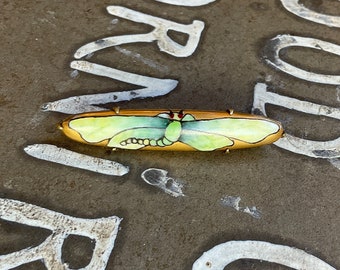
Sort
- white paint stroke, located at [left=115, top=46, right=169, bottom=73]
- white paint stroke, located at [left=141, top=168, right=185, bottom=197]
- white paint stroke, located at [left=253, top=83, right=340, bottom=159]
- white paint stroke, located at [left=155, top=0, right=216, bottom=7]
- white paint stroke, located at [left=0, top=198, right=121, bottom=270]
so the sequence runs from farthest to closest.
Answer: white paint stroke, located at [left=155, top=0, right=216, bottom=7] → white paint stroke, located at [left=115, top=46, right=169, bottom=73] → white paint stroke, located at [left=253, top=83, right=340, bottom=159] → white paint stroke, located at [left=141, top=168, right=185, bottom=197] → white paint stroke, located at [left=0, top=198, right=121, bottom=270]

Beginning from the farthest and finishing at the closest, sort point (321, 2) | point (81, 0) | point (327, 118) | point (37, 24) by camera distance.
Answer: point (321, 2) → point (81, 0) → point (37, 24) → point (327, 118)

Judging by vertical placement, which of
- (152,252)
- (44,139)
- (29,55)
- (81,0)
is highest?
(81,0)

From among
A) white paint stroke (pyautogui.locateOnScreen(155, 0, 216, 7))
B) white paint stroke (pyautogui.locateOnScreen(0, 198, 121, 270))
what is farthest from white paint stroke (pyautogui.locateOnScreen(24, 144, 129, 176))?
white paint stroke (pyautogui.locateOnScreen(155, 0, 216, 7))

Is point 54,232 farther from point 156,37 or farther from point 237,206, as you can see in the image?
point 156,37

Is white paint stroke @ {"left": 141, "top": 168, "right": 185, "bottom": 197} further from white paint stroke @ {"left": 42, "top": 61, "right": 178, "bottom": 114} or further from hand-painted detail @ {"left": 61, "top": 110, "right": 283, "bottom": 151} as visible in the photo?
white paint stroke @ {"left": 42, "top": 61, "right": 178, "bottom": 114}

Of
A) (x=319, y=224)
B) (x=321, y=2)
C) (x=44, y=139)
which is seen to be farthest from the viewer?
(x=321, y=2)

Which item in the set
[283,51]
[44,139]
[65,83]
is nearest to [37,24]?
[65,83]

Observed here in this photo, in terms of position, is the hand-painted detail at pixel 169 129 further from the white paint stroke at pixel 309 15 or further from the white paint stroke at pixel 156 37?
the white paint stroke at pixel 309 15

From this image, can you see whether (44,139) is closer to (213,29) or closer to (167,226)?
(167,226)
